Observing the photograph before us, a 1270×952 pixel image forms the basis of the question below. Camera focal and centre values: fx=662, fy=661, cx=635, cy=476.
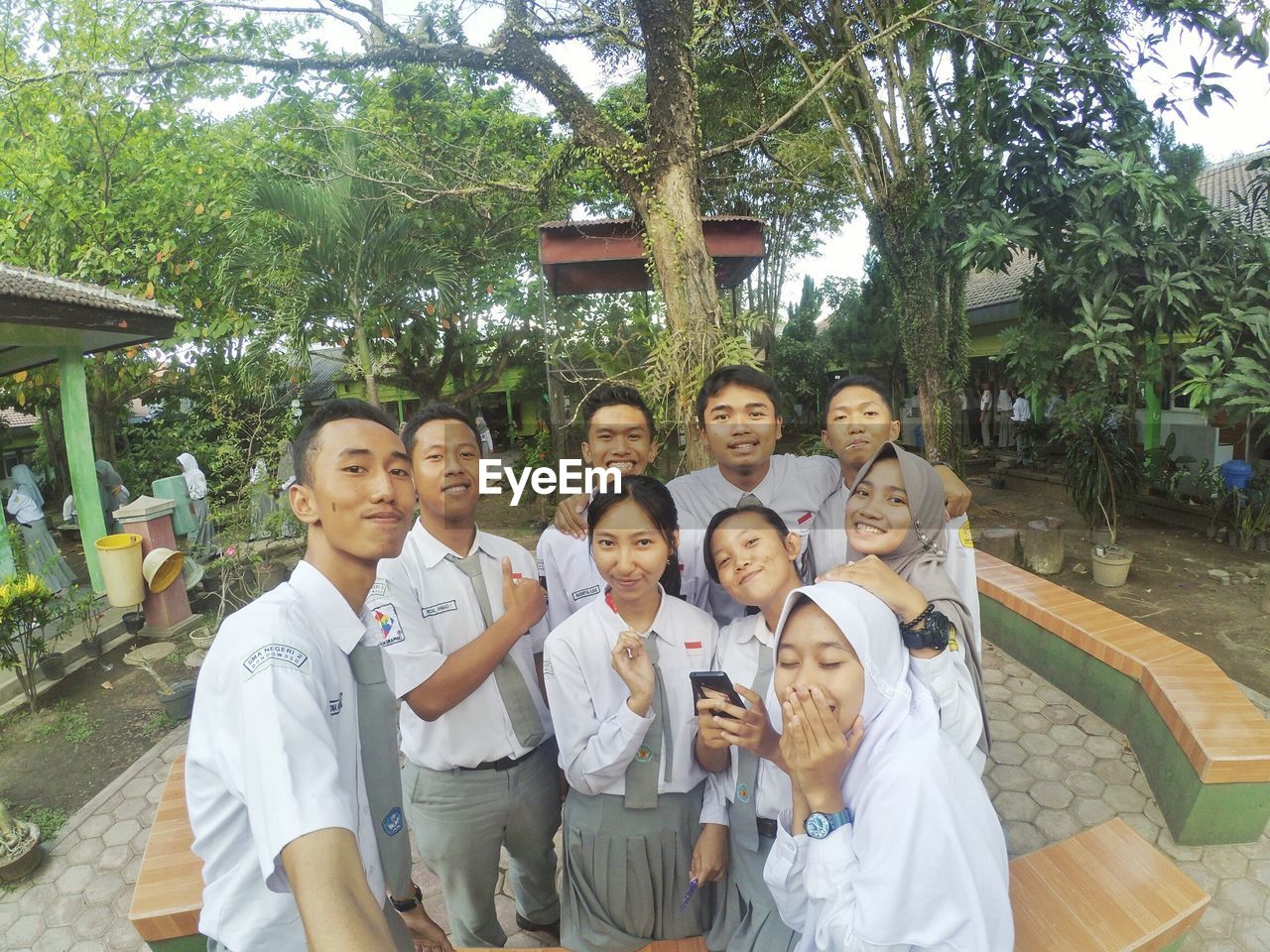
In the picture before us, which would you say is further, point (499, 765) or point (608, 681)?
point (499, 765)

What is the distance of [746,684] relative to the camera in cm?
145

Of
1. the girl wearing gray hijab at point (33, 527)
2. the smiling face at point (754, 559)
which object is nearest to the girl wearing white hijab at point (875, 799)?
the smiling face at point (754, 559)

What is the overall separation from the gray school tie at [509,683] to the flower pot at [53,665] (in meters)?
5.44

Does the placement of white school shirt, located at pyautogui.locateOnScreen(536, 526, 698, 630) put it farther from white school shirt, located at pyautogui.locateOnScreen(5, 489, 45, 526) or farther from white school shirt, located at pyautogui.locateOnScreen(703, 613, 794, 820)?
white school shirt, located at pyautogui.locateOnScreen(5, 489, 45, 526)

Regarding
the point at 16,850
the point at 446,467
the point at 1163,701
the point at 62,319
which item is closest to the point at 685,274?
the point at 446,467

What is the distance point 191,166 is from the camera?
340 inches

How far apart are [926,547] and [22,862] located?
4170 mm

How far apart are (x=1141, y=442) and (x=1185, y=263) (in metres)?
5.32

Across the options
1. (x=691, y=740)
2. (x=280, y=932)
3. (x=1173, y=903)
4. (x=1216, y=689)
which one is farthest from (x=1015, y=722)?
(x=280, y=932)

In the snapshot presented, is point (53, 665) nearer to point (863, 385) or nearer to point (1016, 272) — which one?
point (863, 385)

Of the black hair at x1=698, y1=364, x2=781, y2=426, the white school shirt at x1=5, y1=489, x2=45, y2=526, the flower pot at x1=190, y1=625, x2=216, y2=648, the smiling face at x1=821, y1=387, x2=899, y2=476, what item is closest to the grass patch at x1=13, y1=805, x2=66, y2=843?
the flower pot at x1=190, y1=625, x2=216, y2=648

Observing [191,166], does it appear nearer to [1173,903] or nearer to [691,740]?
[691,740]

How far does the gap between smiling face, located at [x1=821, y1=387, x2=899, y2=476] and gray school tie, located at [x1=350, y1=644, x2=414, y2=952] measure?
1.22m

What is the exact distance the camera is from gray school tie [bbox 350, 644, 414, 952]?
3.88 feet
